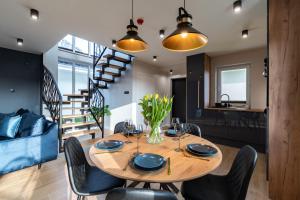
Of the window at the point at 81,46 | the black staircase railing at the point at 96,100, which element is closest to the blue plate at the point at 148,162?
the black staircase railing at the point at 96,100

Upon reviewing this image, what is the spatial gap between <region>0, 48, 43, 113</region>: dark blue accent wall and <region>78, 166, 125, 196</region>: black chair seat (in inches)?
166

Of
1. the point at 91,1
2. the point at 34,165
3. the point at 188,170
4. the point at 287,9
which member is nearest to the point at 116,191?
the point at 188,170

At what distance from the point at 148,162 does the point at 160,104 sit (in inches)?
25.0

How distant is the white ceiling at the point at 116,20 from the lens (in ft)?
7.22

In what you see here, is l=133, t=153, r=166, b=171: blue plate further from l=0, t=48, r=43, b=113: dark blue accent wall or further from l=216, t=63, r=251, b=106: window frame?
l=0, t=48, r=43, b=113: dark blue accent wall

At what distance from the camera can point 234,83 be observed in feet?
14.7

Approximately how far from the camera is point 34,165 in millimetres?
2840

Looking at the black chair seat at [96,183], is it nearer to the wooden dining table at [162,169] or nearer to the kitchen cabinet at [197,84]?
the wooden dining table at [162,169]

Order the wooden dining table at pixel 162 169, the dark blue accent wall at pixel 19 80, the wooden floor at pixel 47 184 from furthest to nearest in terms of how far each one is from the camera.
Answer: the dark blue accent wall at pixel 19 80
the wooden floor at pixel 47 184
the wooden dining table at pixel 162 169

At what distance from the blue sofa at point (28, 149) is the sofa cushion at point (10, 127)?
3.6 inches

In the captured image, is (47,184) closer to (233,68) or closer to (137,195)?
(137,195)

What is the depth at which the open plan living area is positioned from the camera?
1.34 meters

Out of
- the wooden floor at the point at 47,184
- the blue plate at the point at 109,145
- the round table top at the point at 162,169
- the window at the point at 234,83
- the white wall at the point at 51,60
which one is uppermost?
the white wall at the point at 51,60

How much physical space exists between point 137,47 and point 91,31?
167 centimetres
